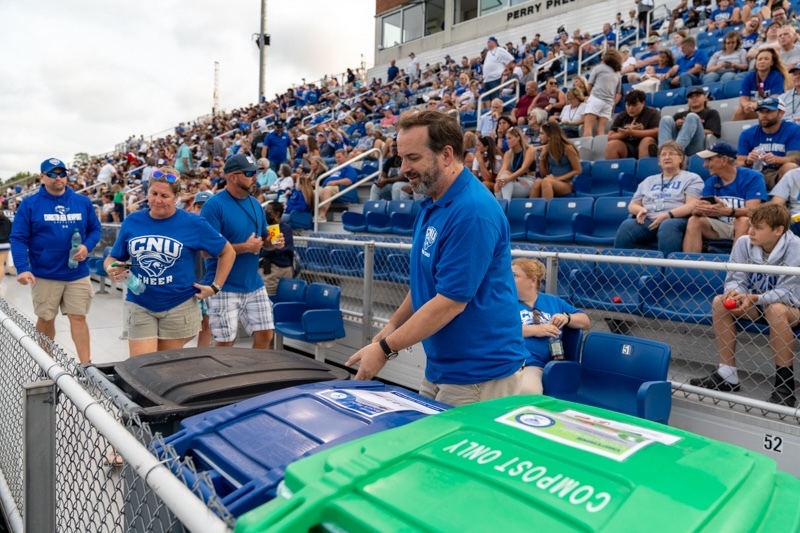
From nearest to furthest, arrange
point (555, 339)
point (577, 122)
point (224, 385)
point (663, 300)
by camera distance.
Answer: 1. point (224, 385)
2. point (555, 339)
3. point (663, 300)
4. point (577, 122)

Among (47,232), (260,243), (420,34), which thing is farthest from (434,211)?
(420,34)

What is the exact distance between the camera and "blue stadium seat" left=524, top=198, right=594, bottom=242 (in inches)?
243

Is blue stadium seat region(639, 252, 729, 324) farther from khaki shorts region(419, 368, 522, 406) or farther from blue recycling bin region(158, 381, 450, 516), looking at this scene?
blue recycling bin region(158, 381, 450, 516)

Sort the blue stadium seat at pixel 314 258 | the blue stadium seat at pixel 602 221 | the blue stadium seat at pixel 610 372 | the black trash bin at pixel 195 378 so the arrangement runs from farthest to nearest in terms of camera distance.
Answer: the blue stadium seat at pixel 314 258
the blue stadium seat at pixel 602 221
the blue stadium seat at pixel 610 372
the black trash bin at pixel 195 378

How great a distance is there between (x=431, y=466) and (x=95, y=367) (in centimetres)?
166

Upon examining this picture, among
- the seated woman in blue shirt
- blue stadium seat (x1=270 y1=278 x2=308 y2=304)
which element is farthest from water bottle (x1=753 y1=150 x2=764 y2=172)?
blue stadium seat (x1=270 y1=278 x2=308 y2=304)

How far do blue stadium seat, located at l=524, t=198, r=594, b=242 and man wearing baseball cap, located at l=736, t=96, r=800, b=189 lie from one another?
5.16 ft

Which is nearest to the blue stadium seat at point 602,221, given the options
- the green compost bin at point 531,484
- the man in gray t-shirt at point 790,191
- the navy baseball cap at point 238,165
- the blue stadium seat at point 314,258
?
the man in gray t-shirt at point 790,191

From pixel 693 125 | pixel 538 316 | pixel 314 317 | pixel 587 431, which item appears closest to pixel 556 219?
pixel 693 125

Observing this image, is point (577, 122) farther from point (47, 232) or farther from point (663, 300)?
point (47, 232)

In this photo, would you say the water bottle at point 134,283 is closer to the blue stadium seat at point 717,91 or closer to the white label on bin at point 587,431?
the white label on bin at point 587,431

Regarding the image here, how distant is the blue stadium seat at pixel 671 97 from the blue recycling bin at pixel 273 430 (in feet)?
26.6

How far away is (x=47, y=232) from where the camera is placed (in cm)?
440

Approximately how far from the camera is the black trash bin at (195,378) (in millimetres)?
1841
